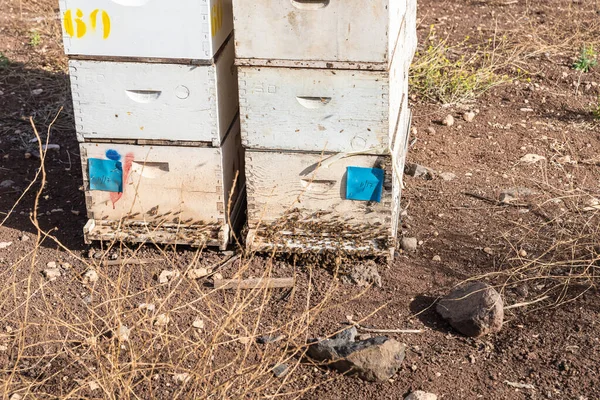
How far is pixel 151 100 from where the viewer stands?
427cm

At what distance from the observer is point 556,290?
4168mm

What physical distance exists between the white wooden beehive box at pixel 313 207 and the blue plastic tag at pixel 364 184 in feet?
0.06

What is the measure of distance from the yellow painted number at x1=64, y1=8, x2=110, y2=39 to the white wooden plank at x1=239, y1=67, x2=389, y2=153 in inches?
26.9

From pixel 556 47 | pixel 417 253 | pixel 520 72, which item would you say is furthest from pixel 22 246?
pixel 556 47

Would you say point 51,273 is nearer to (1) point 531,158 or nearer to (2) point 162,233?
(2) point 162,233

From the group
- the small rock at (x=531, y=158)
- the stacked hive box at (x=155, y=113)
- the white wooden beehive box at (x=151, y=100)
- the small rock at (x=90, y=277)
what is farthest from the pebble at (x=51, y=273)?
the small rock at (x=531, y=158)

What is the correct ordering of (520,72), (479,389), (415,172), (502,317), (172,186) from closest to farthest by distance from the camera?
1. (479,389)
2. (502,317)
3. (172,186)
4. (415,172)
5. (520,72)

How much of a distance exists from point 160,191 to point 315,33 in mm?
1187

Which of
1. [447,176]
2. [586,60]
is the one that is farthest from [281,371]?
[586,60]

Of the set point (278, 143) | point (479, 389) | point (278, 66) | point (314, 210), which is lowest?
point (479, 389)

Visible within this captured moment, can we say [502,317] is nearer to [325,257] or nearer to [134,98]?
[325,257]

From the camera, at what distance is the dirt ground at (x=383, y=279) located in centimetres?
340

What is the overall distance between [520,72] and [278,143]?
343cm

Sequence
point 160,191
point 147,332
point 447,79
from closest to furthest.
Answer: point 147,332 < point 160,191 < point 447,79
